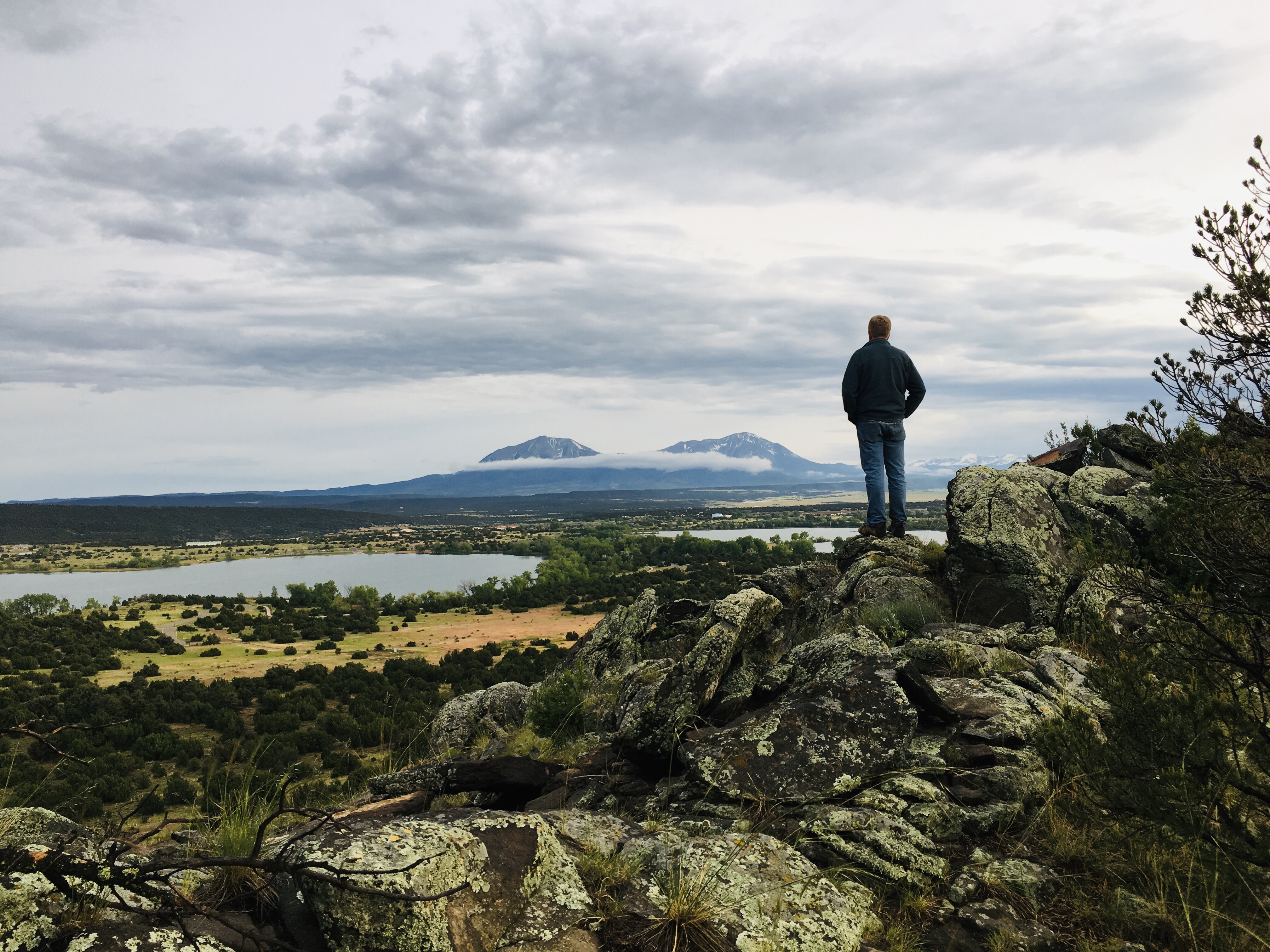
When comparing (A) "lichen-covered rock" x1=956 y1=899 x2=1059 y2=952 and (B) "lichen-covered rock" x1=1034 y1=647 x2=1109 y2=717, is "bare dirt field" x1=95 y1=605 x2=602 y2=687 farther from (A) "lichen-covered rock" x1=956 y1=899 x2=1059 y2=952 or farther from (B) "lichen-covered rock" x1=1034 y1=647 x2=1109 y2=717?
(A) "lichen-covered rock" x1=956 y1=899 x2=1059 y2=952

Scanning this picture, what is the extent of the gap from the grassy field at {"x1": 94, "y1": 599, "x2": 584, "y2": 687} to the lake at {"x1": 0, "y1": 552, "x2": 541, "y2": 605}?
3048cm

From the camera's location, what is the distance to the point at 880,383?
12.7 metres

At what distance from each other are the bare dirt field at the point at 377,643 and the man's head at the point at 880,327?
45.8 meters

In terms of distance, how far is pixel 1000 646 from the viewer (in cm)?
838

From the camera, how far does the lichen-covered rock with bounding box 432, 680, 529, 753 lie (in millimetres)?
13016

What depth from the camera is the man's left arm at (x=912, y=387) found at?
12.9 m

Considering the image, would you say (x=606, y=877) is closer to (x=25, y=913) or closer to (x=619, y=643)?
(x=25, y=913)

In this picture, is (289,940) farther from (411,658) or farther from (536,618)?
(536,618)

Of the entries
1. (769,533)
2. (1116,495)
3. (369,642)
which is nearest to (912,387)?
(1116,495)

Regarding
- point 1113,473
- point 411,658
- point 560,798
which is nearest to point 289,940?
point 560,798

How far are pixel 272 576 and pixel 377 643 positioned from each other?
89711 mm

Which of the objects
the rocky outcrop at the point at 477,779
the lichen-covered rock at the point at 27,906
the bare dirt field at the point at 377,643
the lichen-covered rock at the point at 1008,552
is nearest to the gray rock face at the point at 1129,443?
the lichen-covered rock at the point at 1008,552

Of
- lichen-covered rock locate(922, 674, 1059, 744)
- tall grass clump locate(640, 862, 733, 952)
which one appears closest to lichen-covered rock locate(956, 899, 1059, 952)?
tall grass clump locate(640, 862, 733, 952)

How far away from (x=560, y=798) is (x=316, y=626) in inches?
2866
